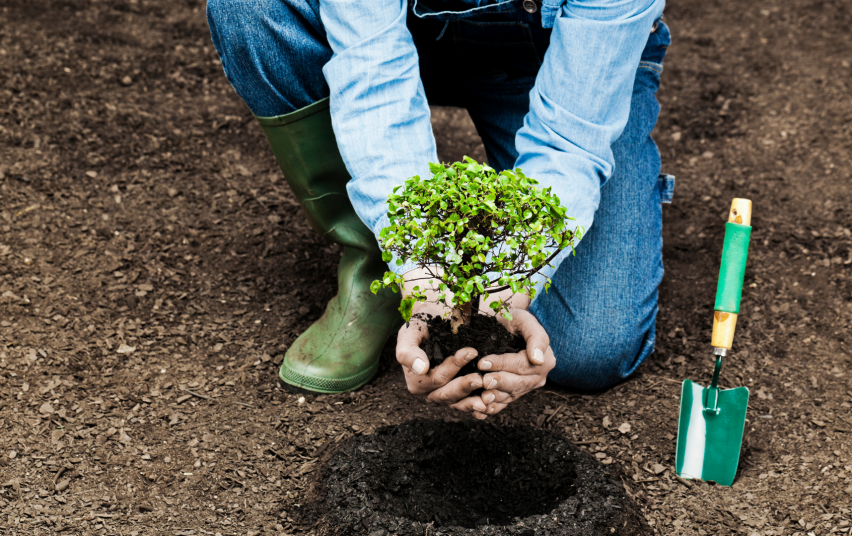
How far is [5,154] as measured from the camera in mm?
2654

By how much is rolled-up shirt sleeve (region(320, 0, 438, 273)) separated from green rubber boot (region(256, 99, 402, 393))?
0.21 m

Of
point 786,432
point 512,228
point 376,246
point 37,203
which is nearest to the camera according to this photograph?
point 512,228

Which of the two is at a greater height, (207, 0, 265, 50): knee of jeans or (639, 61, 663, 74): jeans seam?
(207, 0, 265, 50): knee of jeans

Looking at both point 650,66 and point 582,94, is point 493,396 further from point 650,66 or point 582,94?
point 650,66

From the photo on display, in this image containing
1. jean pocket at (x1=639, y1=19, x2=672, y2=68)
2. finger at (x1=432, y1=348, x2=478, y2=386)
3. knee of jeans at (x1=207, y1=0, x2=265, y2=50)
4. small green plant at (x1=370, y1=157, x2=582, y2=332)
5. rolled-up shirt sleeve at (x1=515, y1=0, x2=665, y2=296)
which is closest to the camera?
small green plant at (x1=370, y1=157, x2=582, y2=332)

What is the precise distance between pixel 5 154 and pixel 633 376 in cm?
238

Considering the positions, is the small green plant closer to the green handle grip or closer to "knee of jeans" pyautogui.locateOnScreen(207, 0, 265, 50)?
the green handle grip

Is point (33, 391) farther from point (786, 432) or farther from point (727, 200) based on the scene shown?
point (727, 200)

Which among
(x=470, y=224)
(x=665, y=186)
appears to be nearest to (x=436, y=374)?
(x=470, y=224)

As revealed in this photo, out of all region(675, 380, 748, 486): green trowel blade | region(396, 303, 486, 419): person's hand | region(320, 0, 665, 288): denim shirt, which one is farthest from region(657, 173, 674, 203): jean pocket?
region(396, 303, 486, 419): person's hand

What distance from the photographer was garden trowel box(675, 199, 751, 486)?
64.8 inches

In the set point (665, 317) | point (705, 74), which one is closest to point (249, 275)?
point (665, 317)

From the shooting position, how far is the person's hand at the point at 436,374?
55.4 inches

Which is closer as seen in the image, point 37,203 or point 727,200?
point 37,203
